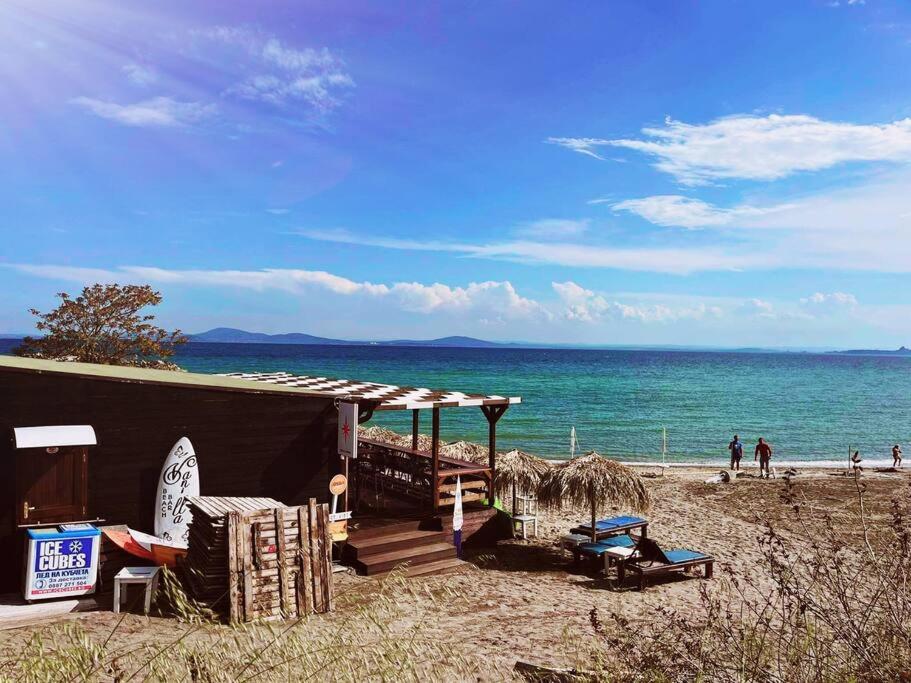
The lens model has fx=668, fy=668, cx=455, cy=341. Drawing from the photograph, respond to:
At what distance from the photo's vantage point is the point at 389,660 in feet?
11.3

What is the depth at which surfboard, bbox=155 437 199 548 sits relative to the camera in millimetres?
10086

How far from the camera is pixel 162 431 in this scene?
10203 millimetres

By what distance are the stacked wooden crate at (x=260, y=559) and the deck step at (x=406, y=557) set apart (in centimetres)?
171

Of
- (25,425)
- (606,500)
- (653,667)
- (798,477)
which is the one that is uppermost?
(25,425)

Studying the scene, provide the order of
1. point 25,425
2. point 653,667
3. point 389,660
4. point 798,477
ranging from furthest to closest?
1. point 798,477
2. point 25,425
3. point 653,667
4. point 389,660

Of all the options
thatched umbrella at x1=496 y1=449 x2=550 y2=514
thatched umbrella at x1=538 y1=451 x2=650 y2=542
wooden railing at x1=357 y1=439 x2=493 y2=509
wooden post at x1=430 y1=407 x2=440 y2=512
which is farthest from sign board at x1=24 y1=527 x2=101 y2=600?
thatched umbrella at x1=538 y1=451 x2=650 y2=542

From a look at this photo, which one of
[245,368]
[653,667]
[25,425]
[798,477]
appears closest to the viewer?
[653,667]

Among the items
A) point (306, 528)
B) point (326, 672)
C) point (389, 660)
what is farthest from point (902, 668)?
point (306, 528)

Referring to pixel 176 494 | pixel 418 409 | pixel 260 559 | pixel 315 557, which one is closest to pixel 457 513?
pixel 418 409

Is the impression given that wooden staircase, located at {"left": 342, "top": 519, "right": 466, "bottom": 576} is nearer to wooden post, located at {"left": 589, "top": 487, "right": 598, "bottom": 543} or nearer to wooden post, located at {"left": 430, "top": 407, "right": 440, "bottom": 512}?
wooden post, located at {"left": 430, "top": 407, "right": 440, "bottom": 512}

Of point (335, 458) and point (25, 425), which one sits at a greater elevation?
point (25, 425)

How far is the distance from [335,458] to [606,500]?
4.87m

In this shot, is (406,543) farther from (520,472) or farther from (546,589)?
(520,472)

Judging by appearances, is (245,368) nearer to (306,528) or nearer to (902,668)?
(306,528)
